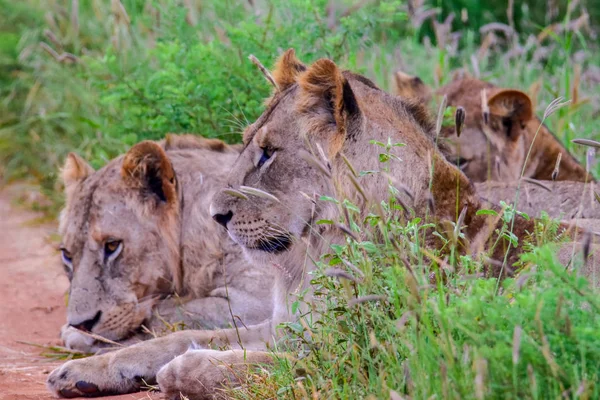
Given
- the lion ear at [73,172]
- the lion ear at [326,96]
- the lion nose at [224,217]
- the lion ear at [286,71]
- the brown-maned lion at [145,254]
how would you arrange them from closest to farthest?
the lion ear at [326,96]
the lion nose at [224,217]
the lion ear at [286,71]
the brown-maned lion at [145,254]
the lion ear at [73,172]

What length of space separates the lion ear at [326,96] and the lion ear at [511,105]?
8.34 ft

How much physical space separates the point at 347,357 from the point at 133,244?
225cm

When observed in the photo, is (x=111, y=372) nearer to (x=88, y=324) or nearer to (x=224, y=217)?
(x=224, y=217)

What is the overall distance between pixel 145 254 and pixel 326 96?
1.65 meters

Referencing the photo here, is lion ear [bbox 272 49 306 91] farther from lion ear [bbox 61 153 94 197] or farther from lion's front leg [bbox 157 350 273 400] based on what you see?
lion ear [bbox 61 153 94 197]

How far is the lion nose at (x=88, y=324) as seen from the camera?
5.07 m

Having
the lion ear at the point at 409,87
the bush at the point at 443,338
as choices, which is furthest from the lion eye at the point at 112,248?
the lion ear at the point at 409,87

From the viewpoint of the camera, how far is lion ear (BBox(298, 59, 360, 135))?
12.7 ft

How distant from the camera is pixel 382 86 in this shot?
317 inches

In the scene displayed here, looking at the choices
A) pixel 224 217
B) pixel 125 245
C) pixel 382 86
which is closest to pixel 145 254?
pixel 125 245

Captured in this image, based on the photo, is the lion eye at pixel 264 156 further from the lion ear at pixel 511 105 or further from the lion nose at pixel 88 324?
the lion ear at pixel 511 105

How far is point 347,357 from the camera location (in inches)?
124

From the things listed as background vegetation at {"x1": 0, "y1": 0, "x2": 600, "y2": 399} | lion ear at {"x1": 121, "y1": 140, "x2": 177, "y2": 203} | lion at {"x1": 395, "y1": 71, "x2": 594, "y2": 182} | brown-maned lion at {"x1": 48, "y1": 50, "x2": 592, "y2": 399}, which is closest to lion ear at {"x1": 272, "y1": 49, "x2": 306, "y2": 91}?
brown-maned lion at {"x1": 48, "y1": 50, "x2": 592, "y2": 399}

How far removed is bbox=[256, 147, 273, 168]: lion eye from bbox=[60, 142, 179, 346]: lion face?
107 cm
